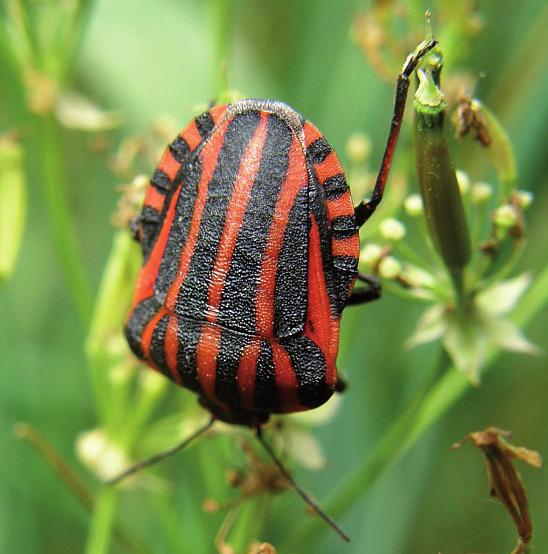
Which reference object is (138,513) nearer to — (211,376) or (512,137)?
(211,376)

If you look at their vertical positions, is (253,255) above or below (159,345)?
above

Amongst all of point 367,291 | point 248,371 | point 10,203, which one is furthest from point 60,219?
point 367,291

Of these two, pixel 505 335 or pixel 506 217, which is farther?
pixel 505 335

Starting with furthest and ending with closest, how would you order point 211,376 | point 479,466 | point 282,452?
point 479,466
point 282,452
point 211,376

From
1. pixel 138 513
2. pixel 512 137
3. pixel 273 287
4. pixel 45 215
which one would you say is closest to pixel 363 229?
pixel 273 287

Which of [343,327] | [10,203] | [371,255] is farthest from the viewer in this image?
[10,203]

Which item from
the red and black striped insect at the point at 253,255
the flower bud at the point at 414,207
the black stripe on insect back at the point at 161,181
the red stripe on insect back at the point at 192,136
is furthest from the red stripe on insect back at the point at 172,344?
the flower bud at the point at 414,207

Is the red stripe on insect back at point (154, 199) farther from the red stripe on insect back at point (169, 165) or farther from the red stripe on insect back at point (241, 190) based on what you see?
the red stripe on insect back at point (241, 190)

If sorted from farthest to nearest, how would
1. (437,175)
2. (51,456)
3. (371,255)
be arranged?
(51,456)
(371,255)
(437,175)

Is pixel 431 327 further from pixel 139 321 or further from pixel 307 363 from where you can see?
pixel 139 321
